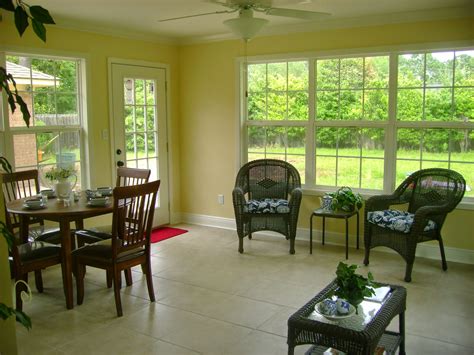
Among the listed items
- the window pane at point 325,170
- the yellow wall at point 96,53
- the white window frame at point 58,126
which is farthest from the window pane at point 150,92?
the window pane at point 325,170

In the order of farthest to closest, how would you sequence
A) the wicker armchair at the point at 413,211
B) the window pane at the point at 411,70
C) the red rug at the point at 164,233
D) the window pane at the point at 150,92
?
the window pane at the point at 150,92, the red rug at the point at 164,233, the window pane at the point at 411,70, the wicker armchair at the point at 413,211

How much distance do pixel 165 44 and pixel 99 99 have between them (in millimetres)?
1288

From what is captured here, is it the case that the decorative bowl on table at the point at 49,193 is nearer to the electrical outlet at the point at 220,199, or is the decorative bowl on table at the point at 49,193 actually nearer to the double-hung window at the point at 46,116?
the double-hung window at the point at 46,116

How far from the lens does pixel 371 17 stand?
189 inches

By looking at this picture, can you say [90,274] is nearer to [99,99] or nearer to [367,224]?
[99,99]

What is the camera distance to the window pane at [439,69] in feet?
15.1

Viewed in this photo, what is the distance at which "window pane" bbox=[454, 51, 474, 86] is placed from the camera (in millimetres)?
4523

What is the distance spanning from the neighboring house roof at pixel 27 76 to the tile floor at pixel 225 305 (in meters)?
1.81

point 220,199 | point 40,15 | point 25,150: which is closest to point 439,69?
point 220,199

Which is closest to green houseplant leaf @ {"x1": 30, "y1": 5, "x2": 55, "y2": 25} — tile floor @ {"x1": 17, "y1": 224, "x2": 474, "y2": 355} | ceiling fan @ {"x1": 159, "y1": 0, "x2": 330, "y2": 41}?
tile floor @ {"x1": 17, "y1": 224, "x2": 474, "y2": 355}

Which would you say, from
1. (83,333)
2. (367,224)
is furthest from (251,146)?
(83,333)

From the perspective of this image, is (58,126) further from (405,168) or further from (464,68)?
(464,68)

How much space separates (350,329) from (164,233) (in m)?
3.82

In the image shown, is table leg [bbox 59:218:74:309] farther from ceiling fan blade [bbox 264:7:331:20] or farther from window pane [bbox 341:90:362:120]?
window pane [bbox 341:90:362:120]
